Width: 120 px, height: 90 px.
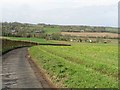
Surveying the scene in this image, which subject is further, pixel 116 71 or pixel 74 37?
pixel 74 37

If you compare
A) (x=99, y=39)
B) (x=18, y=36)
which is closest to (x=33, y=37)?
(x=18, y=36)

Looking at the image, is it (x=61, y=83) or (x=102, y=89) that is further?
(x=61, y=83)

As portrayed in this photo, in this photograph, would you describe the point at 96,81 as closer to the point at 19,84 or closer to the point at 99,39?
the point at 19,84

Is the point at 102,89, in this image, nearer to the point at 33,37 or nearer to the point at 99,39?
the point at 99,39

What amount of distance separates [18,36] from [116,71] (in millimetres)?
115700

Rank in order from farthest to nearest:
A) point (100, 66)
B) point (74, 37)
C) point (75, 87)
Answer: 1. point (74, 37)
2. point (100, 66)
3. point (75, 87)

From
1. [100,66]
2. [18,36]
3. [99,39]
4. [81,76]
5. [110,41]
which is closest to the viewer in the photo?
[81,76]

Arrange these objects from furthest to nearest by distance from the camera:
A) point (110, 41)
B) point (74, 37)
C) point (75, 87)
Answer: point (74, 37)
point (110, 41)
point (75, 87)

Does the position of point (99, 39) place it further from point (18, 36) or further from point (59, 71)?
point (59, 71)

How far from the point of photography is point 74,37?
411 ft

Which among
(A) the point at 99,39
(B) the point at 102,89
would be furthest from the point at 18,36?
(B) the point at 102,89

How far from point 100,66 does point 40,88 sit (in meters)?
8.13

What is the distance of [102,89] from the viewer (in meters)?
12.9

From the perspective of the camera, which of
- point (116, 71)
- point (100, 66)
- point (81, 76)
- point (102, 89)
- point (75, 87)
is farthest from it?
point (100, 66)
